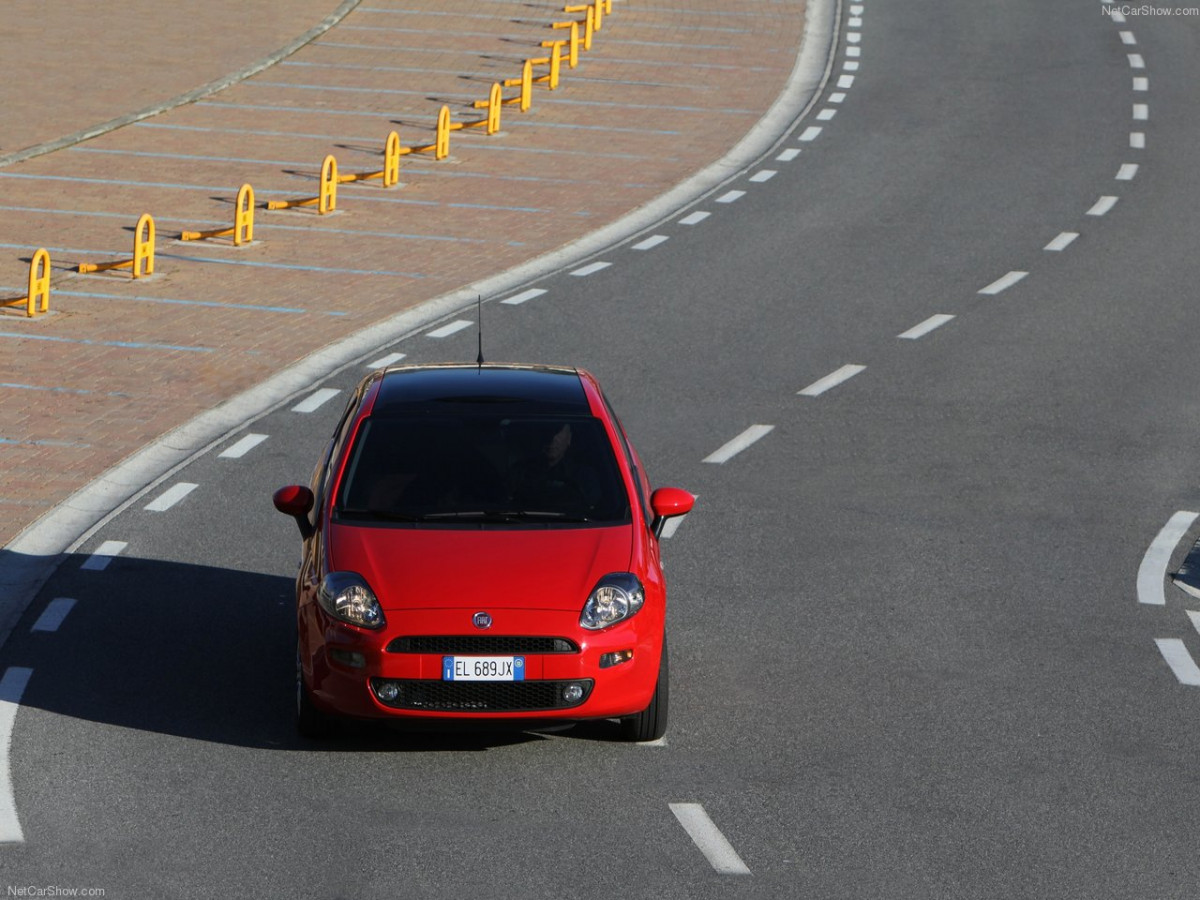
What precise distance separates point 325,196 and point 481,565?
14.8 m

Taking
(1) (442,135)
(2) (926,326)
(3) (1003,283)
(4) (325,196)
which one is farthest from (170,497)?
(1) (442,135)

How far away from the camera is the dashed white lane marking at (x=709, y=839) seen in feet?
24.9

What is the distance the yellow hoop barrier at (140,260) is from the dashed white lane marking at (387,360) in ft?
12.0

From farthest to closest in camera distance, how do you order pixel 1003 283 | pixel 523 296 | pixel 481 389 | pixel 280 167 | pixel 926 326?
pixel 280 167, pixel 1003 283, pixel 523 296, pixel 926 326, pixel 481 389

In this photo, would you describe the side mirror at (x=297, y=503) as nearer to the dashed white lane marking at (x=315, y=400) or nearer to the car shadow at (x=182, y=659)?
the car shadow at (x=182, y=659)

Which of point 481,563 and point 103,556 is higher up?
point 481,563

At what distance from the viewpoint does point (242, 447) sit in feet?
47.3

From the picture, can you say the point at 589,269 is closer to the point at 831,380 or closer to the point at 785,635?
the point at 831,380

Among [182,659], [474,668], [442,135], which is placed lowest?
[182,659]

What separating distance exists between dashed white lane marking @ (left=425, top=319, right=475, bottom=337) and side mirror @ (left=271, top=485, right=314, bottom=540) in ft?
27.5

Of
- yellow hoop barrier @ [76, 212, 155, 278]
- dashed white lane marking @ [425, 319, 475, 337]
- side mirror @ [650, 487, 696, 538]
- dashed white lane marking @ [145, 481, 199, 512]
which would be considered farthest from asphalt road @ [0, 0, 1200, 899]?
yellow hoop barrier @ [76, 212, 155, 278]

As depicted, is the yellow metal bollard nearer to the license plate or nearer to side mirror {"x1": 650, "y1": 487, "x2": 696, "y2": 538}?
side mirror {"x1": 650, "y1": 487, "x2": 696, "y2": 538}

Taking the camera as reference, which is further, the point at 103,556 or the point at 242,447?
the point at 242,447

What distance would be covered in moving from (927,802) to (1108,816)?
772 mm
